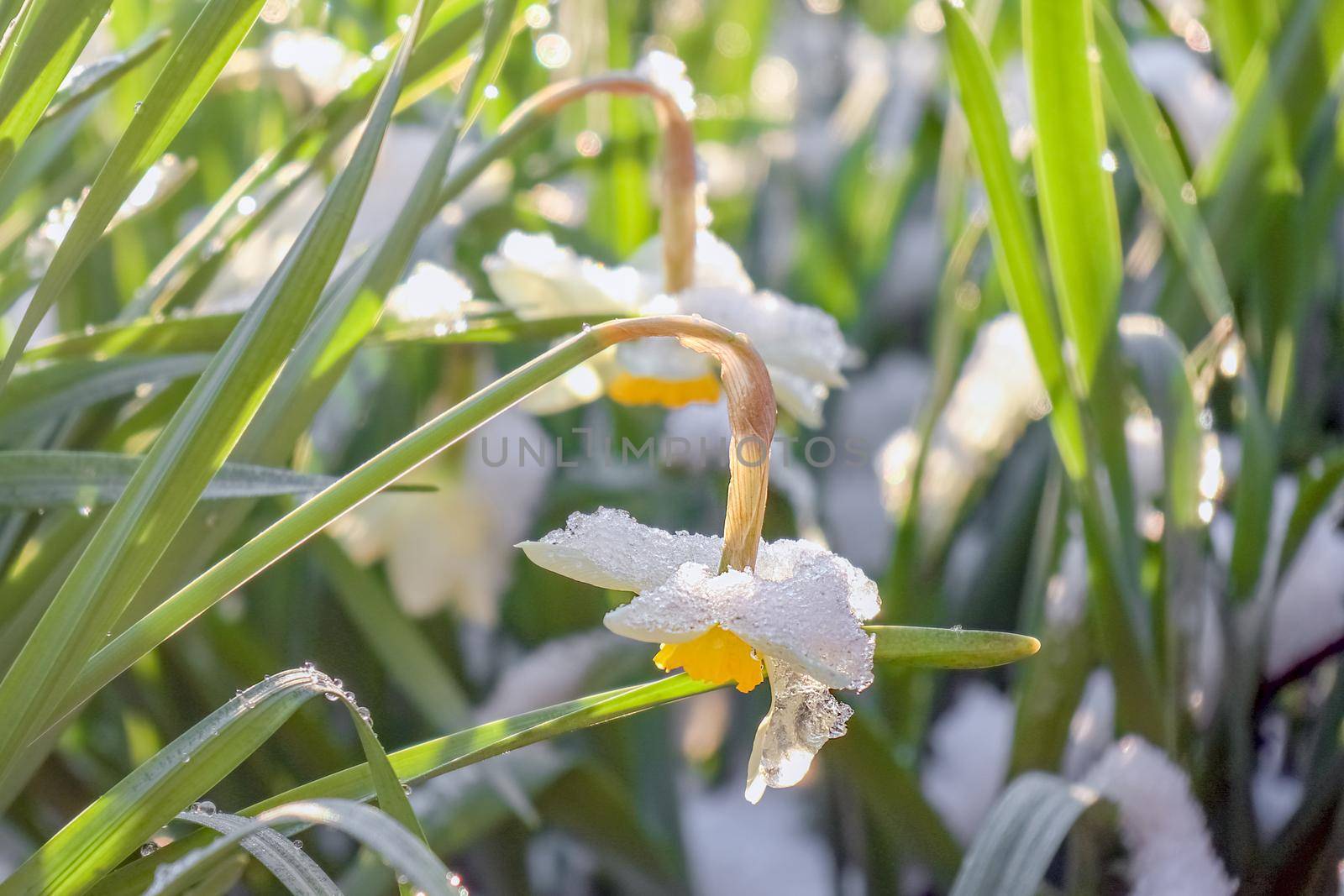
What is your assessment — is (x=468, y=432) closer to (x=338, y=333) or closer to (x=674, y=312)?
(x=338, y=333)

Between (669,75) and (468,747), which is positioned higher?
(669,75)

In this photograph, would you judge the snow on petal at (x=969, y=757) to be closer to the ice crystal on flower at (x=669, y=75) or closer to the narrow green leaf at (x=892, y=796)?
the narrow green leaf at (x=892, y=796)

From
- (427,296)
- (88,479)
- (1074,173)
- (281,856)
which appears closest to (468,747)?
(281,856)

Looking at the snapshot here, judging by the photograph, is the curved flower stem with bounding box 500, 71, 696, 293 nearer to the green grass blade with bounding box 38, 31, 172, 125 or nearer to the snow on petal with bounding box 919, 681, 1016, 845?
the green grass blade with bounding box 38, 31, 172, 125

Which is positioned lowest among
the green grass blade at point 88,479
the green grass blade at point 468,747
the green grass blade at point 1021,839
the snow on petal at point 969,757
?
the snow on petal at point 969,757

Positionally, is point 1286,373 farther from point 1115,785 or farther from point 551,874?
point 551,874

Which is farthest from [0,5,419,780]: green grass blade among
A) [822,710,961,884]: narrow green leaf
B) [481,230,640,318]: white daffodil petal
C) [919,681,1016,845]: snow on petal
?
[919,681,1016,845]: snow on petal

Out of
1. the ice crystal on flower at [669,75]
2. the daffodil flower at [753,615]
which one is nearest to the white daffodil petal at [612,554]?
the daffodil flower at [753,615]
